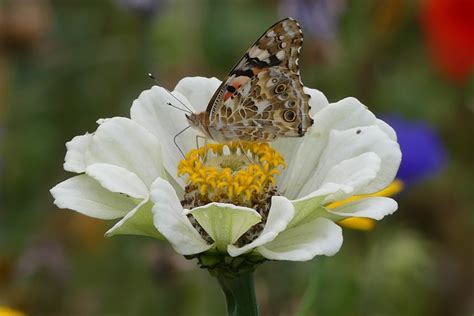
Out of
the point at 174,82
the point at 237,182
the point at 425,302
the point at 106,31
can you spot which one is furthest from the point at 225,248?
the point at 106,31

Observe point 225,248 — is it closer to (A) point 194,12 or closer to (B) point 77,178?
(B) point 77,178

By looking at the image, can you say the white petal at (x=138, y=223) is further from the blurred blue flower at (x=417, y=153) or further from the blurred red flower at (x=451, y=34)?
the blurred red flower at (x=451, y=34)

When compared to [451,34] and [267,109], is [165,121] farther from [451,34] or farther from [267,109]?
[451,34]

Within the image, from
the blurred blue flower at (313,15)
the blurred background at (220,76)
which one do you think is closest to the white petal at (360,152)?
the blurred background at (220,76)

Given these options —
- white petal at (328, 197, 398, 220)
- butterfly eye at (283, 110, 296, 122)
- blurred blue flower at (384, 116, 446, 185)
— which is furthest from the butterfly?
blurred blue flower at (384, 116, 446, 185)

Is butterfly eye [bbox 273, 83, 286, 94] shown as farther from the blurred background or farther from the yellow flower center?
the blurred background

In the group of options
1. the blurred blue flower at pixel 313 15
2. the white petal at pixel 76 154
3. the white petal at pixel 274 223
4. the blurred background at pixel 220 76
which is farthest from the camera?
the blurred blue flower at pixel 313 15
